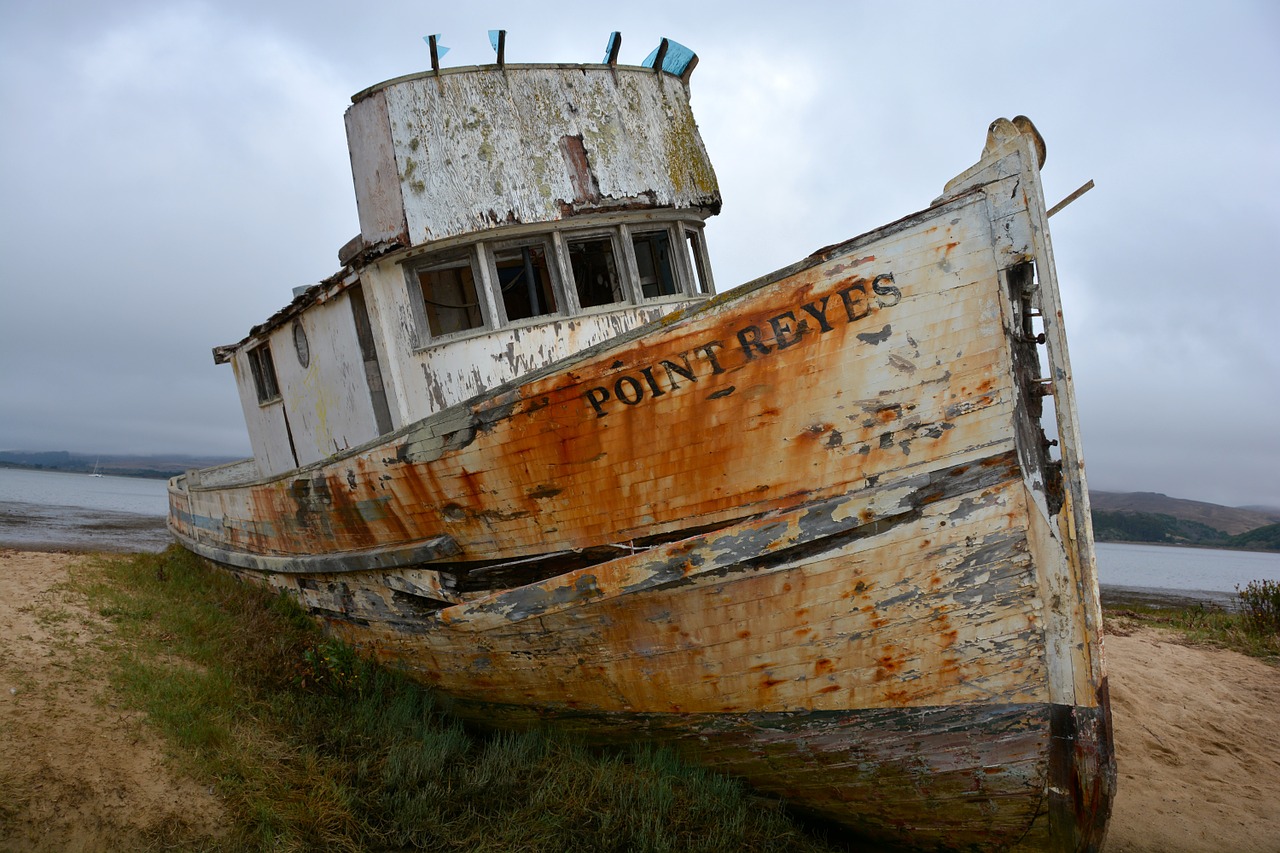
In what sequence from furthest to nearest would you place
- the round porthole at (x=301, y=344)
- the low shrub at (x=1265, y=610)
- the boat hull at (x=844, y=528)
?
the low shrub at (x=1265, y=610)
the round porthole at (x=301, y=344)
the boat hull at (x=844, y=528)

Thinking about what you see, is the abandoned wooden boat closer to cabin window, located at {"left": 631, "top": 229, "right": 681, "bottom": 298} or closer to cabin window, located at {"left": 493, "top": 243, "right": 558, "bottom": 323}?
cabin window, located at {"left": 493, "top": 243, "right": 558, "bottom": 323}

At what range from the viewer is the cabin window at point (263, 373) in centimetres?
678

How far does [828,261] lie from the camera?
3.22m

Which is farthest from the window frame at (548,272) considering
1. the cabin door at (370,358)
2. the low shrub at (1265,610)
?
the low shrub at (1265,610)

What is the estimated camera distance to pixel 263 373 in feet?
22.6

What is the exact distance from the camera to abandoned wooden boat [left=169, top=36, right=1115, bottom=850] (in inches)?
125

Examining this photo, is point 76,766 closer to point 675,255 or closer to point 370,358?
point 370,358

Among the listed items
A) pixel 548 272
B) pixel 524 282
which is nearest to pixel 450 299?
pixel 524 282

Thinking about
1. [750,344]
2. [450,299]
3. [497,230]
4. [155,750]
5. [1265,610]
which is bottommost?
[1265,610]

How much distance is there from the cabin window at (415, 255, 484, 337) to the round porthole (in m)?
1.44

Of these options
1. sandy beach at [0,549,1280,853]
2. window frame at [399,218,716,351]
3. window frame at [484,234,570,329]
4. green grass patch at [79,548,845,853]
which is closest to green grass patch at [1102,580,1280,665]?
sandy beach at [0,549,1280,853]

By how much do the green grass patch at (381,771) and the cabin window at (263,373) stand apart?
→ 244 centimetres

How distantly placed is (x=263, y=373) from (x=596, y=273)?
3.43 metres

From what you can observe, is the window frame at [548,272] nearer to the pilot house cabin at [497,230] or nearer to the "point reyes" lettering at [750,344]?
the pilot house cabin at [497,230]
